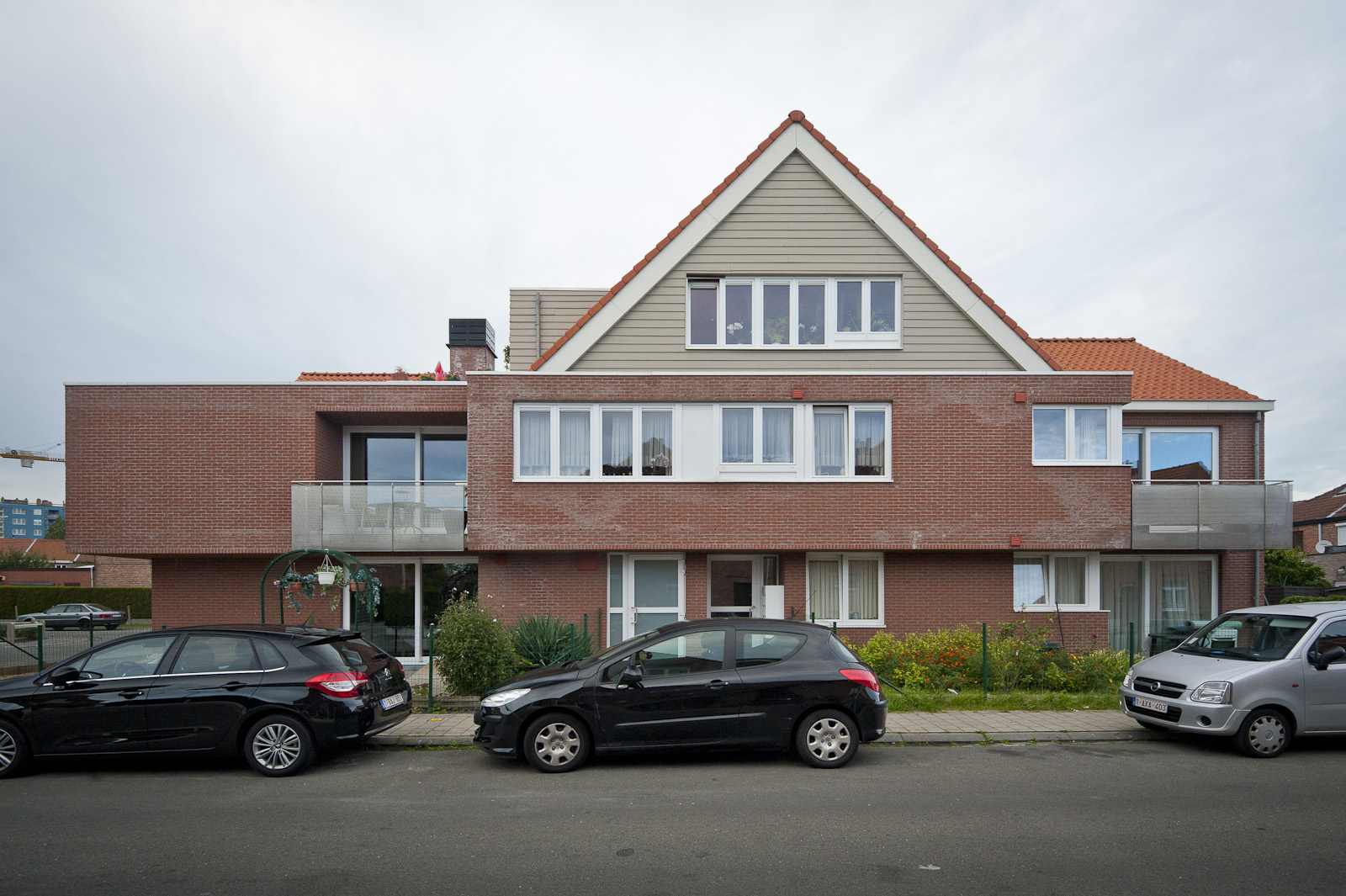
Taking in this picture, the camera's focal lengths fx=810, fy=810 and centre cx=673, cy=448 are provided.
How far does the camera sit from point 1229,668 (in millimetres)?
8594

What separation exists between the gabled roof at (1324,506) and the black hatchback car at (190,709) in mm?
51426

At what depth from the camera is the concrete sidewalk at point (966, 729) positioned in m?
9.32

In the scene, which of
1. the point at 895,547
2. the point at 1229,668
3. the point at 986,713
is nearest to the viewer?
the point at 1229,668


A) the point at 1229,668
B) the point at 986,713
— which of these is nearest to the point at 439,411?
the point at 986,713

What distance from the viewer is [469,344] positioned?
1855 cm

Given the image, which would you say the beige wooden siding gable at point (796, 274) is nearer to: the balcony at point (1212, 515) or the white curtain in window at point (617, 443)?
the white curtain in window at point (617, 443)

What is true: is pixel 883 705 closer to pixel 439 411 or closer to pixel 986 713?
pixel 986 713

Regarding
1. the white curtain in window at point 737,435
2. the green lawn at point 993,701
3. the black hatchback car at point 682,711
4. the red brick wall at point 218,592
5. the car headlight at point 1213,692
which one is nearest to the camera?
the black hatchback car at point 682,711

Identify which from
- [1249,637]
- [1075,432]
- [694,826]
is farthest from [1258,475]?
[694,826]

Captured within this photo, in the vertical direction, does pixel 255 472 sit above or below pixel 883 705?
above

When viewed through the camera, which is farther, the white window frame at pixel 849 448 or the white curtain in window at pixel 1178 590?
the white curtain in window at pixel 1178 590

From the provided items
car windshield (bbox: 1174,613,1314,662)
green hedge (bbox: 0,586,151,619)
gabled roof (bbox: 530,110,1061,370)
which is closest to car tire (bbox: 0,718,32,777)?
gabled roof (bbox: 530,110,1061,370)

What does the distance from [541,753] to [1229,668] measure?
7260 mm

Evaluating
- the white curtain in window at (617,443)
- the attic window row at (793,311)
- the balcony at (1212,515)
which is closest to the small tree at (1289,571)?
the balcony at (1212,515)
